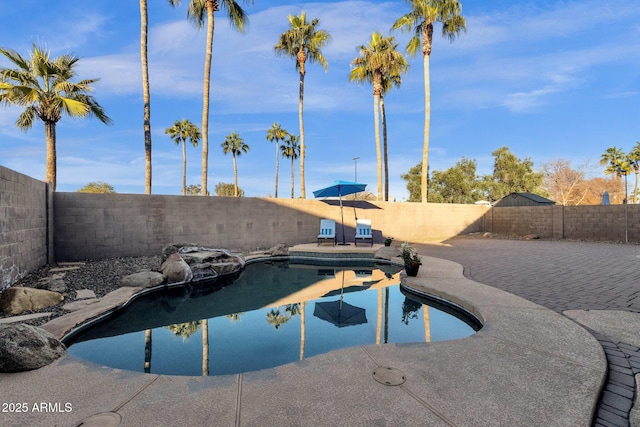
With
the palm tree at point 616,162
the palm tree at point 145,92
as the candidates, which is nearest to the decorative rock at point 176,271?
the palm tree at point 145,92

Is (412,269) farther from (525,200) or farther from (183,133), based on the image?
(183,133)

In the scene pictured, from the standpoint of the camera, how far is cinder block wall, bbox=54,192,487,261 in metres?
7.84

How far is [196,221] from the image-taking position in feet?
31.2

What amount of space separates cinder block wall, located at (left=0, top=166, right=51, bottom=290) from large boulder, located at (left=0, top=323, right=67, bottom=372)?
→ 10.7ft

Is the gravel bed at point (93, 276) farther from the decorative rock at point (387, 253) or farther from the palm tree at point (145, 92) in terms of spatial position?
the decorative rock at point (387, 253)

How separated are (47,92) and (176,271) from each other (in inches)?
383

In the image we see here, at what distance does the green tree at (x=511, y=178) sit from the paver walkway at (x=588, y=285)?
23574mm

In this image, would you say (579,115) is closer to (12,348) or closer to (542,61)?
(542,61)

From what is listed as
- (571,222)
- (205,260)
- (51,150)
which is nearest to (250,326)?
(205,260)

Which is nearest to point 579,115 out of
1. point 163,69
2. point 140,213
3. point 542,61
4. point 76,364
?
point 542,61

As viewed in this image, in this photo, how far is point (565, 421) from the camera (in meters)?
1.80

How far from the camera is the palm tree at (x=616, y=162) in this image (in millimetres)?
29516

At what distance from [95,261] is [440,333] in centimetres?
830

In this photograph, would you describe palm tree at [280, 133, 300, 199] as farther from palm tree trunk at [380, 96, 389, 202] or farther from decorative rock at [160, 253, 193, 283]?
decorative rock at [160, 253, 193, 283]
